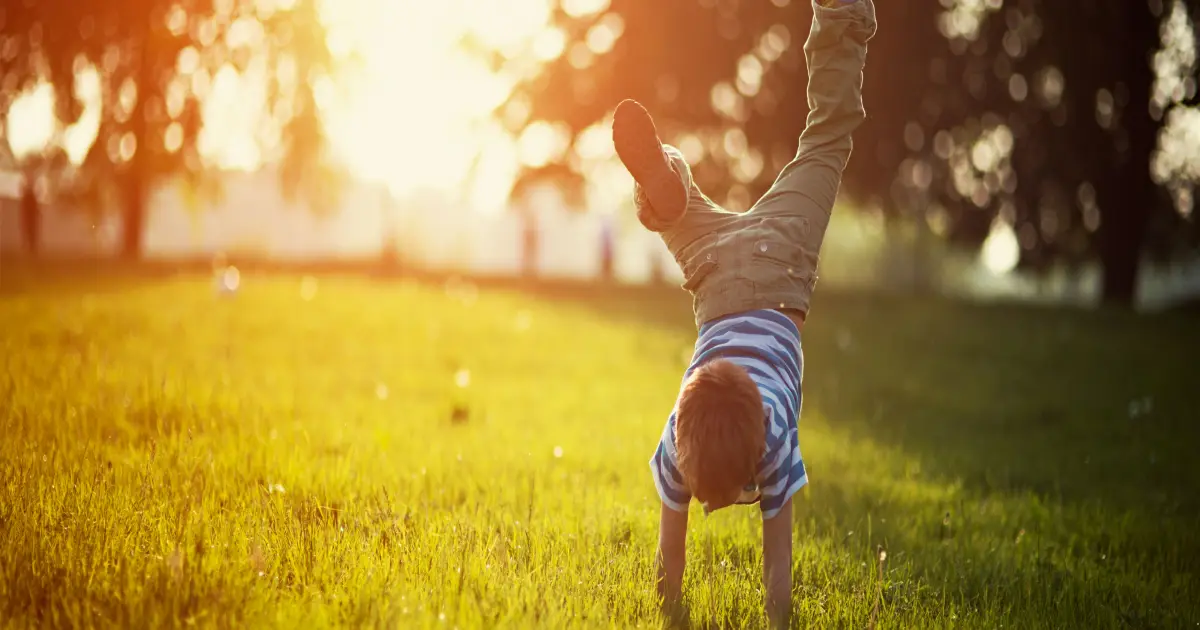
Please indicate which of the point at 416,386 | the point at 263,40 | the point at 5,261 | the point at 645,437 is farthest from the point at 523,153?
the point at 645,437

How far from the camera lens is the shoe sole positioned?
3.37 m

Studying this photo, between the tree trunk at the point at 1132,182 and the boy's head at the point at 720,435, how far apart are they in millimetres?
17953

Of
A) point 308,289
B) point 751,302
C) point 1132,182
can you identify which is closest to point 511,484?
point 751,302

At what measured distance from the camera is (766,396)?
302cm

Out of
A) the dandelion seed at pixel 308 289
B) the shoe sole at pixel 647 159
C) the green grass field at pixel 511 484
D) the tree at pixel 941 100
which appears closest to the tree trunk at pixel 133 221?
the dandelion seed at pixel 308 289

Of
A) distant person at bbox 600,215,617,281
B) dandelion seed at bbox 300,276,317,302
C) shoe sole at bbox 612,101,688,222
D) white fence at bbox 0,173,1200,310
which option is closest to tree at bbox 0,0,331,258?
white fence at bbox 0,173,1200,310

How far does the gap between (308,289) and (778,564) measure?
47.2ft

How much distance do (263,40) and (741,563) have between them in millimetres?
20461

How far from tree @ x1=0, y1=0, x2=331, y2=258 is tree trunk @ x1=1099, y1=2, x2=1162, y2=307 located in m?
17.6

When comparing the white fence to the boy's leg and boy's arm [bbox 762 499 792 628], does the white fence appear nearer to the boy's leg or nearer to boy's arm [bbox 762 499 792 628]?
the boy's leg

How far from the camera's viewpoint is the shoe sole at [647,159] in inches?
133

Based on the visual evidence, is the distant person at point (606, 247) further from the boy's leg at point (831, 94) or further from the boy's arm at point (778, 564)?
the boy's arm at point (778, 564)

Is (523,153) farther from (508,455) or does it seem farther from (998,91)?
(508,455)

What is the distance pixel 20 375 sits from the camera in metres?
5.98
